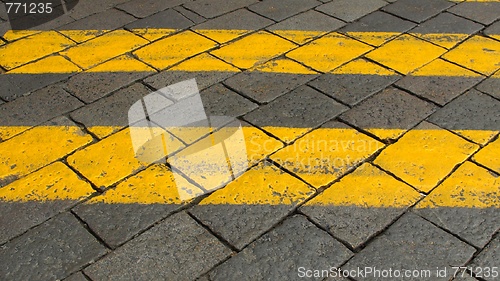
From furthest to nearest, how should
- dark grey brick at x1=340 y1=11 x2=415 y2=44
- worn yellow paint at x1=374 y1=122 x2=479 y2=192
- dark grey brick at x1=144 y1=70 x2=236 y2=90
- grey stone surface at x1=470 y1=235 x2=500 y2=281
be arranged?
dark grey brick at x1=340 y1=11 x2=415 y2=44
dark grey brick at x1=144 y1=70 x2=236 y2=90
worn yellow paint at x1=374 y1=122 x2=479 y2=192
grey stone surface at x1=470 y1=235 x2=500 y2=281

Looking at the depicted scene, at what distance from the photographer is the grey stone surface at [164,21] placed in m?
4.16

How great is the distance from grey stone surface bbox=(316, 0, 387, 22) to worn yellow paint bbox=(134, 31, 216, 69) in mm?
993

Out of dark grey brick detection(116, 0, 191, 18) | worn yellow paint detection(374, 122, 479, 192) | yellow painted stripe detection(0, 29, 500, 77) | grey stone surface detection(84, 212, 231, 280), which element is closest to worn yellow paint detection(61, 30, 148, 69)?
yellow painted stripe detection(0, 29, 500, 77)

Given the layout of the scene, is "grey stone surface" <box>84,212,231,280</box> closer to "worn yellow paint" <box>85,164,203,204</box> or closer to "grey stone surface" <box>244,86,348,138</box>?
"worn yellow paint" <box>85,164,203,204</box>

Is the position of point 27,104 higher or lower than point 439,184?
higher

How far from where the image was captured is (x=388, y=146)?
3010mm

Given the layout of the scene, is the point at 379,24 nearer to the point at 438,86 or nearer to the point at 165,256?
the point at 438,86

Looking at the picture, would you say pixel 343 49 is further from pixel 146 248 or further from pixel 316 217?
pixel 146 248

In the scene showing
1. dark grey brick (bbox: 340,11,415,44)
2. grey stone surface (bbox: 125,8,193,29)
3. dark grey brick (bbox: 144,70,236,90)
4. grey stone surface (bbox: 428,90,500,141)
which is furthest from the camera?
grey stone surface (bbox: 125,8,193,29)

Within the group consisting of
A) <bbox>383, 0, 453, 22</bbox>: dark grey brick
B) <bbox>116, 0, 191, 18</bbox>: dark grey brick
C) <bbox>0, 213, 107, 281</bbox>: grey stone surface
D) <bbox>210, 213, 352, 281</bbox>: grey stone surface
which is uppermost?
<bbox>116, 0, 191, 18</bbox>: dark grey brick

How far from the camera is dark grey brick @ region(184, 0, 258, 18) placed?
434cm

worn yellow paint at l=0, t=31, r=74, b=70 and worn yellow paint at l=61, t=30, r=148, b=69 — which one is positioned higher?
worn yellow paint at l=0, t=31, r=74, b=70

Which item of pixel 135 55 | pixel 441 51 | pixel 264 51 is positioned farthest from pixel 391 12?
pixel 135 55

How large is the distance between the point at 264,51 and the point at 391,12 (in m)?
1.11
